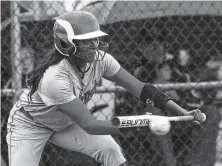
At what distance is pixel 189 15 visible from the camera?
4996 millimetres

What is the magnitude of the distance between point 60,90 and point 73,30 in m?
0.37

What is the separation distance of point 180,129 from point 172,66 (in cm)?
49

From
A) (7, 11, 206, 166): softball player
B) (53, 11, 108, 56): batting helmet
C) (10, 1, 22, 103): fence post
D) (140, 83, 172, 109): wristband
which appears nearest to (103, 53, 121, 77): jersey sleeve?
(7, 11, 206, 166): softball player

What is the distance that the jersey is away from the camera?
3906mm

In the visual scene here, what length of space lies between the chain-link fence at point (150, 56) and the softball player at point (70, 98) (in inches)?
25.8

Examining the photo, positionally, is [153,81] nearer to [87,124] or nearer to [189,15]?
[189,15]

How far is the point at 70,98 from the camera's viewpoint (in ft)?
12.7

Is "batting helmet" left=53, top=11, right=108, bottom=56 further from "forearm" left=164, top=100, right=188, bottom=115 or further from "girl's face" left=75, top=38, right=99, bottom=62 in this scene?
"forearm" left=164, top=100, right=188, bottom=115

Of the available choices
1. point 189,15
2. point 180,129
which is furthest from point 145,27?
point 180,129

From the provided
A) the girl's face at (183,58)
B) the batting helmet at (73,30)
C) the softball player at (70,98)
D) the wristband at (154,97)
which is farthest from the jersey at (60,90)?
the girl's face at (183,58)

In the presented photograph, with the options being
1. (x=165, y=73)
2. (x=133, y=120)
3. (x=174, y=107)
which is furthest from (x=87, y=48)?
(x=165, y=73)

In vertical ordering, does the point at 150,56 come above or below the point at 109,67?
below

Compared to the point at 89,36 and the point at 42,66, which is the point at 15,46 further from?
the point at 89,36

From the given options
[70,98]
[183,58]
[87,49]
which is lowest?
[183,58]
